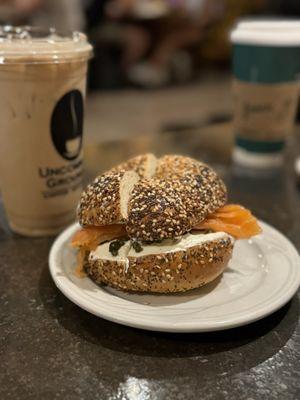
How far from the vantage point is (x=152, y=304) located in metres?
0.85

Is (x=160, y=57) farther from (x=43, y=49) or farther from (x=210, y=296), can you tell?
(x=210, y=296)

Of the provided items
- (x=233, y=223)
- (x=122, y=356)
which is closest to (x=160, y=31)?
(x=233, y=223)

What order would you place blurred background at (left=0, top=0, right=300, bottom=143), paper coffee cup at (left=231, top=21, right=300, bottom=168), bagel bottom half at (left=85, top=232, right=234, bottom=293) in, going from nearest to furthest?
bagel bottom half at (left=85, top=232, right=234, bottom=293), paper coffee cup at (left=231, top=21, right=300, bottom=168), blurred background at (left=0, top=0, right=300, bottom=143)

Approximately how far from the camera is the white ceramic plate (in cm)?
77

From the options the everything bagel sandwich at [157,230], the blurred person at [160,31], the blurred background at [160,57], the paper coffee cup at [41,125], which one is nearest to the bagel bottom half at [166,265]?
the everything bagel sandwich at [157,230]

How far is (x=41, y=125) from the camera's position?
1084 mm

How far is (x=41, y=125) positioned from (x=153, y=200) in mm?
351

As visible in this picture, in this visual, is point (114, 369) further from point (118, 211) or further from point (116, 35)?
point (116, 35)

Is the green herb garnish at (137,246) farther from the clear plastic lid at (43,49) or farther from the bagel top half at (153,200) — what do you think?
the clear plastic lid at (43,49)

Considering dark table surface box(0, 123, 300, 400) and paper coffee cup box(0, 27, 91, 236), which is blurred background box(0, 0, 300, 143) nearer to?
paper coffee cup box(0, 27, 91, 236)

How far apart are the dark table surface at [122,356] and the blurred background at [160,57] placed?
3.57m

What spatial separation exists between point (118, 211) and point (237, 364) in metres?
0.33

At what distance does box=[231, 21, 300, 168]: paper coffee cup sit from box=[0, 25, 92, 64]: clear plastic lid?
60 centimetres

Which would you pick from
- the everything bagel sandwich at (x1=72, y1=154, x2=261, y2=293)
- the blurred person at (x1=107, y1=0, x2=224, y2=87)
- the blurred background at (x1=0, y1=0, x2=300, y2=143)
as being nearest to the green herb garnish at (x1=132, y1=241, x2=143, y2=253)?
the everything bagel sandwich at (x1=72, y1=154, x2=261, y2=293)
